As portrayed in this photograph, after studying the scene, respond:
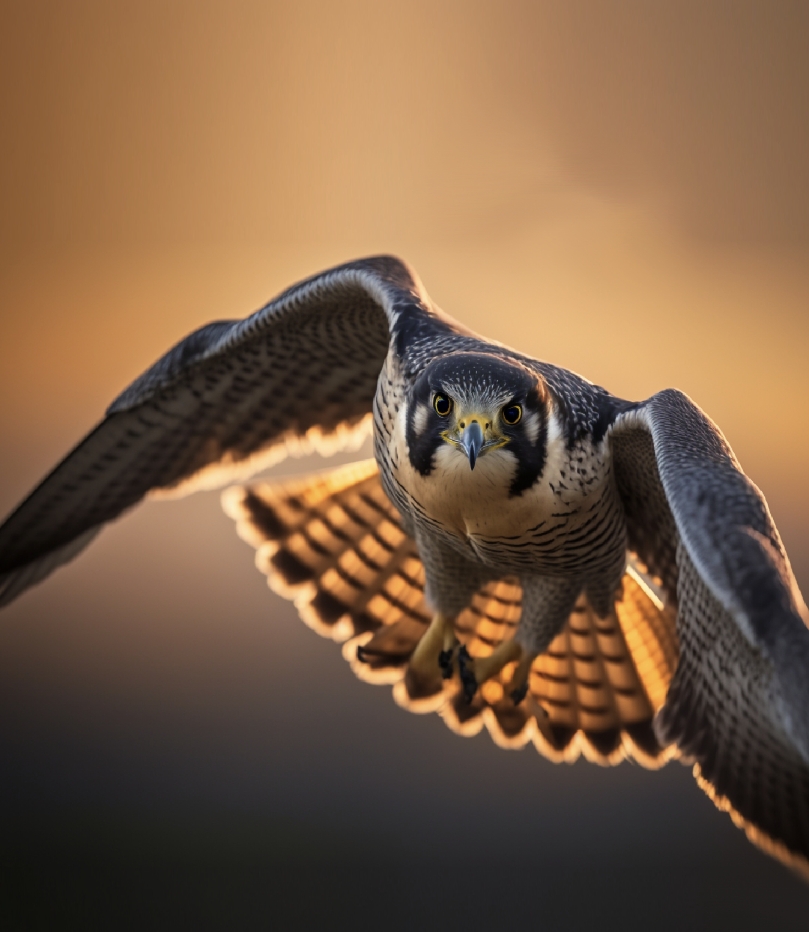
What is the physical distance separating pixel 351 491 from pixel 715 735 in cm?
211

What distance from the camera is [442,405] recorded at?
268 cm

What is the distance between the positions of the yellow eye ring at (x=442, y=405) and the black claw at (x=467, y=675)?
55.9 inches

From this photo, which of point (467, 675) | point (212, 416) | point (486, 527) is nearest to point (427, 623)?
point (467, 675)

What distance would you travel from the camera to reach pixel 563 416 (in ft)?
9.37

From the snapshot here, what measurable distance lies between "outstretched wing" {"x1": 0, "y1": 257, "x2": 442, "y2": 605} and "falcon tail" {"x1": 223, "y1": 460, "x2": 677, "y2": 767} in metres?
0.41

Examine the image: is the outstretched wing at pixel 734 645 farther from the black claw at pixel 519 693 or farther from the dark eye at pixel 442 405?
the black claw at pixel 519 693

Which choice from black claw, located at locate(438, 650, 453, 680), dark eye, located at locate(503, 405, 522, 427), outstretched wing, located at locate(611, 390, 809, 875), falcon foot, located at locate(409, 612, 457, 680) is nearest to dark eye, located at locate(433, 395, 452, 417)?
dark eye, located at locate(503, 405, 522, 427)

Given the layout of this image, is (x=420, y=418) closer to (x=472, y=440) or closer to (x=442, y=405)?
(x=442, y=405)

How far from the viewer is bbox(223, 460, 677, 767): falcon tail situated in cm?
403

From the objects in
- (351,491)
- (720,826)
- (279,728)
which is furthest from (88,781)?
(351,491)

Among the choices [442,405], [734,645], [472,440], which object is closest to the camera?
[734,645]

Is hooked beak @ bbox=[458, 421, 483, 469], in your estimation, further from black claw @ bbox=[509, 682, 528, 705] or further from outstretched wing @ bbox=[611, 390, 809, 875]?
black claw @ bbox=[509, 682, 528, 705]

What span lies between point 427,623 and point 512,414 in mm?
1620

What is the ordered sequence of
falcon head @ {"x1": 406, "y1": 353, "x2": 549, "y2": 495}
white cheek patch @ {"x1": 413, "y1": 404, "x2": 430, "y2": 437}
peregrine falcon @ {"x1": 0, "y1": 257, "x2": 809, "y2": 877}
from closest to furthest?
peregrine falcon @ {"x1": 0, "y1": 257, "x2": 809, "y2": 877}
falcon head @ {"x1": 406, "y1": 353, "x2": 549, "y2": 495}
white cheek patch @ {"x1": 413, "y1": 404, "x2": 430, "y2": 437}
